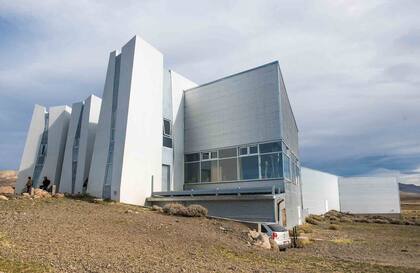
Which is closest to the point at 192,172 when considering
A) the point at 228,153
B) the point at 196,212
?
the point at 228,153

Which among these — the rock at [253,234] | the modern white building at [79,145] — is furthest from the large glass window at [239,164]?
the modern white building at [79,145]

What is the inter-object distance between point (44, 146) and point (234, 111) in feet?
71.2

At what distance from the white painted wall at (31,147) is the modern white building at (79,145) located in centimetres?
518

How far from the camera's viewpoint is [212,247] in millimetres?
11734

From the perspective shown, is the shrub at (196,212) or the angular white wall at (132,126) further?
the angular white wall at (132,126)

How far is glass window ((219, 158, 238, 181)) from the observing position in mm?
25087

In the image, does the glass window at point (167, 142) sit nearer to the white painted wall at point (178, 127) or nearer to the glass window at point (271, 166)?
the white painted wall at point (178, 127)

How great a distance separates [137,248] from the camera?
1002 cm

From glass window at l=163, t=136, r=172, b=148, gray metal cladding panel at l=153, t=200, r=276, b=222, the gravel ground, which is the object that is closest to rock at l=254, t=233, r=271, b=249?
the gravel ground

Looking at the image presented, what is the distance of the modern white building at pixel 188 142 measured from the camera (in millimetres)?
21859

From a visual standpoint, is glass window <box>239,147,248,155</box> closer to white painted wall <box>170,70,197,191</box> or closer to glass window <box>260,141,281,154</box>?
glass window <box>260,141,281,154</box>

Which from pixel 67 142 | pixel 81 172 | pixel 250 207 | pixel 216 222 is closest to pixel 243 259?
pixel 216 222

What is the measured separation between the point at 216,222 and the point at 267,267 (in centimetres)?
809

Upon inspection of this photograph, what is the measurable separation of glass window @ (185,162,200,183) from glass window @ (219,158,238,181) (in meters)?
2.33
